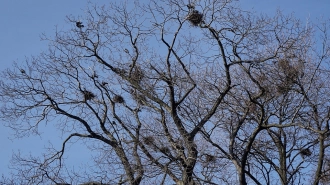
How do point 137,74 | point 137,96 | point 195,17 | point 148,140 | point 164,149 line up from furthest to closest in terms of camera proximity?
point 137,96 → point 137,74 → point 148,140 → point 164,149 → point 195,17

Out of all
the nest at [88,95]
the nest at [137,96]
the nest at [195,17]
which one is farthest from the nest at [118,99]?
the nest at [195,17]

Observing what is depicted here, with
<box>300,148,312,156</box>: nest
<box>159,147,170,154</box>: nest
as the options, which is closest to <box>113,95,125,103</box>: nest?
<box>159,147,170,154</box>: nest

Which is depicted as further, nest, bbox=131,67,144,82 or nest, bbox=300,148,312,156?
nest, bbox=300,148,312,156

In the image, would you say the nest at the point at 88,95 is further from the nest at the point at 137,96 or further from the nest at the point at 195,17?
the nest at the point at 195,17

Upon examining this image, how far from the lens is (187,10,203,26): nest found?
12461mm

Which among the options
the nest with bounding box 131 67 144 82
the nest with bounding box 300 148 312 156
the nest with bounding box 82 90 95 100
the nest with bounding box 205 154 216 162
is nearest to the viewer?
the nest with bounding box 205 154 216 162

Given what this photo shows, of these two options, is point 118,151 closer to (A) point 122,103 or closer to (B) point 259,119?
(A) point 122,103

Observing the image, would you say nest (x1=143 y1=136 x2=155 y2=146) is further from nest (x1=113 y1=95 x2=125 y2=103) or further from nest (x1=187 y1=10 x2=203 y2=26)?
nest (x1=187 y1=10 x2=203 y2=26)

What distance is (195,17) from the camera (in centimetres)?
1248

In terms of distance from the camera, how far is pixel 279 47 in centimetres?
1257

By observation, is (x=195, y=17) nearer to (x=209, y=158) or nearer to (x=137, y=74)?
(x=137, y=74)

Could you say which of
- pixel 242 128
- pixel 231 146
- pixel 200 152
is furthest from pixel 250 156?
pixel 200 152

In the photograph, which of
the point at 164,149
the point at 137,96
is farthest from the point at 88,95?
the point at 164,149

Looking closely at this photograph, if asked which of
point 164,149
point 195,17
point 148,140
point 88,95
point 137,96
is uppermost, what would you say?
point 195,17
